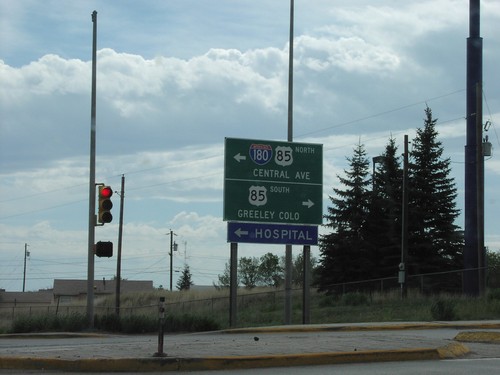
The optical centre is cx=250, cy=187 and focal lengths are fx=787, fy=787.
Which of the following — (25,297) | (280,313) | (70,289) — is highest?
(280,313)

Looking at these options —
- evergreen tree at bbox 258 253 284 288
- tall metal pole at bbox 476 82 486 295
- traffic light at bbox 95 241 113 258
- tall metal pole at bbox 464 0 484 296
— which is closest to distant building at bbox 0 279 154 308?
evergreen tree at bbox 258 253 284 288

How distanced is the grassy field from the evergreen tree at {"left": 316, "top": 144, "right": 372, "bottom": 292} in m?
2.47

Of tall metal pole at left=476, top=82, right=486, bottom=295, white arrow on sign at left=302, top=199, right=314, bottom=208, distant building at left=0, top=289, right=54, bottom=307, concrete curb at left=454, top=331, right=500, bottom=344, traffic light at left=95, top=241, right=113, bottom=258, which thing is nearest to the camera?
concrete curb at left=454, top=331, right=500, bottom=344

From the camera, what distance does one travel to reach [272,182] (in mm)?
25344

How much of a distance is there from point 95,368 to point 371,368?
407 cm

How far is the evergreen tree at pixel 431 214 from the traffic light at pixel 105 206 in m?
34.5

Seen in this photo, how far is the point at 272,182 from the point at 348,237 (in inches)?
1280

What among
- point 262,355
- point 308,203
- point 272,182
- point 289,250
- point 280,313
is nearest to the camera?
point 262,355

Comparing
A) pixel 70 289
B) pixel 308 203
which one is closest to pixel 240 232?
pixel 308 203

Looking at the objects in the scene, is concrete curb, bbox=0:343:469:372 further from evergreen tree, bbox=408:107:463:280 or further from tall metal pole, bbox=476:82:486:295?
evergreen tree, bbox=408:107:463:280

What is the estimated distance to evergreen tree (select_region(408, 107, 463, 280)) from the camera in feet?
183

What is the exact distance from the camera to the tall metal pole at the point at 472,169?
36500 mm

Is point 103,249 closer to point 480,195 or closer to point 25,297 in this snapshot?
point 480,195

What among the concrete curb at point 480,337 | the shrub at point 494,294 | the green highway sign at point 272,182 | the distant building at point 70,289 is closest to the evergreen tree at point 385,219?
the shrub at point 494,294
